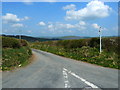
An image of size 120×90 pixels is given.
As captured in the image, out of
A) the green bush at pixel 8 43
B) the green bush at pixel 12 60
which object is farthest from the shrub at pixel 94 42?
the green bush at pixel 8 43

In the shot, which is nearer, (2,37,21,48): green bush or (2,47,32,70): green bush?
(2,47,32,70): green bush

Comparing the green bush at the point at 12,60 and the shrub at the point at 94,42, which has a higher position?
the shrub at the point at 94,42

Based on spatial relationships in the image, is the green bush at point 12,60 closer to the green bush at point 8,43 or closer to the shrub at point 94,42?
the green bush at point 8,43

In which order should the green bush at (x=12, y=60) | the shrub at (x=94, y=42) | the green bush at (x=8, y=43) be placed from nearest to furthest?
the green bush at (x=12, y=60) → the green bush at (x=8, y=43) → the shrub at (x=94, y=42)

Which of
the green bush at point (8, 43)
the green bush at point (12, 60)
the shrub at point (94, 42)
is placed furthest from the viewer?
the shrub at point (94, 42)

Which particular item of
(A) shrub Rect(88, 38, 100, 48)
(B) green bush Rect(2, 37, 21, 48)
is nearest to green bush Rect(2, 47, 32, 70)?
(B) green bush Rect(2, 37, 21, 48)

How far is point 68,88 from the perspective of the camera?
5.38 metres

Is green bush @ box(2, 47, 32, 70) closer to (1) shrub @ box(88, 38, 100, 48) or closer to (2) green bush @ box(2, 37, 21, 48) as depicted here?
(2) green bush @ box(2, 37, 21, 48)

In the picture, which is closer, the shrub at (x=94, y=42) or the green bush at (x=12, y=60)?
the green bush at (x=12, y=60)

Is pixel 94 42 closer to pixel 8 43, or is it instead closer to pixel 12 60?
pixel 8 43

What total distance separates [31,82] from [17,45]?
1341 centimetres

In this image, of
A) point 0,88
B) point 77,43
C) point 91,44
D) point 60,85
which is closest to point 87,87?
point 60,85

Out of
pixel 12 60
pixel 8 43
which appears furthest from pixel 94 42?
pixel 12 60

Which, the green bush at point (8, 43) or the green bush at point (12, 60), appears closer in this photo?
the green bush at point (12, 60)
